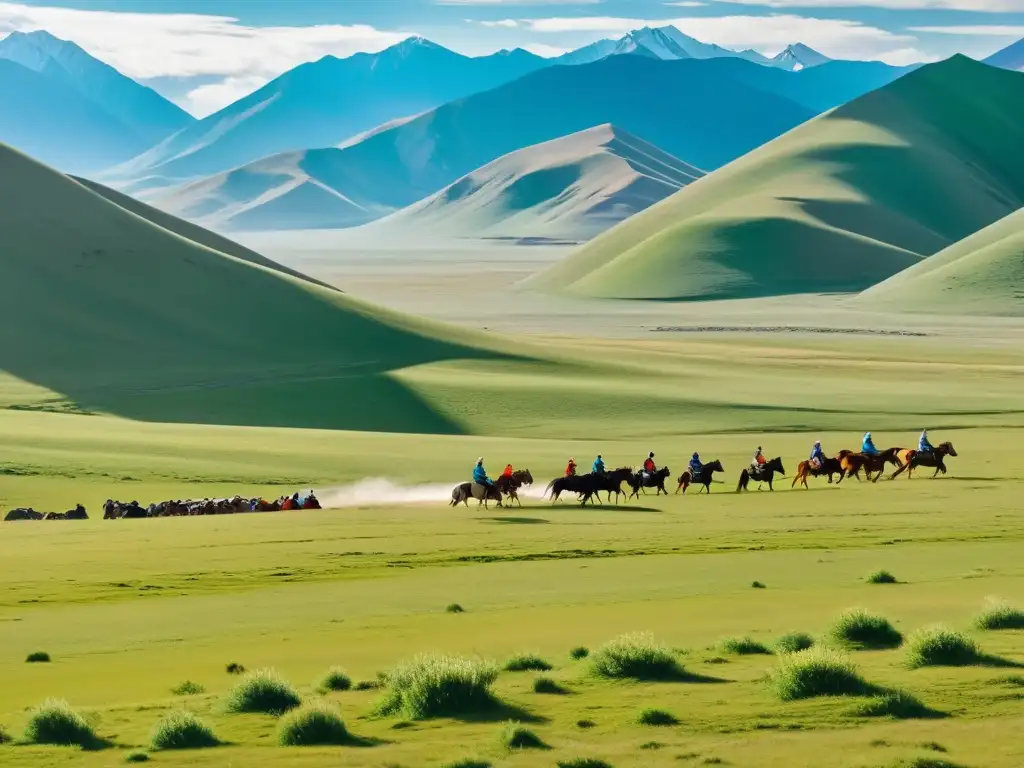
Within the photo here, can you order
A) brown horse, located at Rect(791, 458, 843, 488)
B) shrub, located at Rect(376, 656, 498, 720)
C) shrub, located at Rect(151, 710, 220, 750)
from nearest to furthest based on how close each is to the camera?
shrub, located at Rect(151, 710, 220, 750) < shrub, located at Rect(376, 656, 498, 720) < brown horse, located at Rect(791, 458, 843, 488)

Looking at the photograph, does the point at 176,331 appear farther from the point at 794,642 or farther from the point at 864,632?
the point at 794,642

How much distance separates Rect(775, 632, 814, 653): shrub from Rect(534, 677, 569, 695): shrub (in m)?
3.12

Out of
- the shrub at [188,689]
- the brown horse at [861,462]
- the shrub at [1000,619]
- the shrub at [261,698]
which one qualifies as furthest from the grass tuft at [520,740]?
the brown horse at [861,462]

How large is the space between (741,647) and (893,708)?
3578 millimetres

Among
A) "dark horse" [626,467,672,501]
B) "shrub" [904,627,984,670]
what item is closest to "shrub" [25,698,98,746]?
"shrub" [904,627,984,670]

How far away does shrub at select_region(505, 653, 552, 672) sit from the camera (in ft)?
63.5

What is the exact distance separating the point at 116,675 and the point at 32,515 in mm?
20361

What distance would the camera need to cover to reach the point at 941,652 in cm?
1891

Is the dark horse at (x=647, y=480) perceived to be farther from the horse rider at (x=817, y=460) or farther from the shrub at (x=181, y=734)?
the shrub at (x=181, y=734)

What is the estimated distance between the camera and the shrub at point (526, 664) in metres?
19.3

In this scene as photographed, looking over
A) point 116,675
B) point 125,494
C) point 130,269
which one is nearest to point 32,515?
point 125,494

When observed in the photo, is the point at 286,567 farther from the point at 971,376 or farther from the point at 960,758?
the point at 971,376

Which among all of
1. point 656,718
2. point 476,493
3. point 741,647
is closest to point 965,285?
point 476,493

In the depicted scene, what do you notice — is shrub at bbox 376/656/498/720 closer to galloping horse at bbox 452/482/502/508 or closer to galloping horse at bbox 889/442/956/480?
galloping horse at bbox 452/482/502/508
